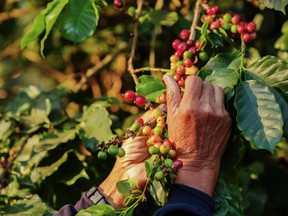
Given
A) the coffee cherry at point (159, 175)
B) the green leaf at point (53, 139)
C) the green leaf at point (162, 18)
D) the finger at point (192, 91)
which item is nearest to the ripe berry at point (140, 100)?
the finger at point (192, 91)

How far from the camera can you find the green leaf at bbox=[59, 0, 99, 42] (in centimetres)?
236

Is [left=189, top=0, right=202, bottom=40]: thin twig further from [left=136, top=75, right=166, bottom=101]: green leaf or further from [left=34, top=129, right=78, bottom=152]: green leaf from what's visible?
[left=34, top=129, right=78, bottom=152]: green leaf

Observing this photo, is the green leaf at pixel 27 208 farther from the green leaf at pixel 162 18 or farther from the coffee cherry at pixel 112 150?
the green leaf at pixel 162 18

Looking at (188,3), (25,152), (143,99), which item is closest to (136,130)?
(143,99)

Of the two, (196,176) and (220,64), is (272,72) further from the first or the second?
(196,176)

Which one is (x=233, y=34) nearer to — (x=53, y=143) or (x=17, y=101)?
(x=53, y=143)

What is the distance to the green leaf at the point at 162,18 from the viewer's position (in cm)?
265

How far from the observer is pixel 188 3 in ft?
9.78

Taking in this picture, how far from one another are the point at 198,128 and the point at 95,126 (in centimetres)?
74

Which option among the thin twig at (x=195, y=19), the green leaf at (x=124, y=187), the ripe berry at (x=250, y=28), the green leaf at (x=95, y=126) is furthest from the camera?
the green leaf at (x=95, y=126)

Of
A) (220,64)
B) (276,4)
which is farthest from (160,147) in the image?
(276,4)

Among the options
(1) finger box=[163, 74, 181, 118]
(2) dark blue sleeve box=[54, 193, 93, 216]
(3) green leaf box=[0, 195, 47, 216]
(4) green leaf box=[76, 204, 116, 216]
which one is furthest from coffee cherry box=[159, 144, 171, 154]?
(3) green leaf box=[0, 195, 47, 216]

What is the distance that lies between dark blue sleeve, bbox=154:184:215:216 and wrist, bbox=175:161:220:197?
0.01 m

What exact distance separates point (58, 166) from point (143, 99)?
695 mm
